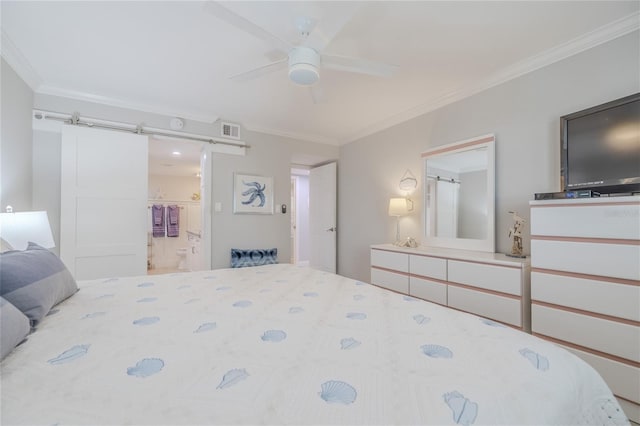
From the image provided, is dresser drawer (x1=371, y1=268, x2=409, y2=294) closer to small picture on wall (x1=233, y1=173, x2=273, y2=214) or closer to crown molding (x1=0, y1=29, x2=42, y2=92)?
small picture on wall (x1=233, y1=173, x2=273, y2=214)

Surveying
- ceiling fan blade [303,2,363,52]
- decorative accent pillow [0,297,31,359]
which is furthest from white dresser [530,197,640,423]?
decorative accent pillow [0,297,31,359]

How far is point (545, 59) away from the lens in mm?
2135

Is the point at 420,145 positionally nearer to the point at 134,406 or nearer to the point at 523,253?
the point at 523,253

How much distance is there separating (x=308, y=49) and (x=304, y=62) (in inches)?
3.7

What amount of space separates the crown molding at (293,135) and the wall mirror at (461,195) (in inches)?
71.0

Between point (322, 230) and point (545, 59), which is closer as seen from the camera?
point (545, 59)

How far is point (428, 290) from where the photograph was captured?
8.34 ft

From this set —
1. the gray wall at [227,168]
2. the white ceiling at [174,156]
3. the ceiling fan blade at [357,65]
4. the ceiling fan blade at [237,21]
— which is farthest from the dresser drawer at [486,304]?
the white ceiling at [174,156]

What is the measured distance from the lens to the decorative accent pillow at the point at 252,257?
3562 mm

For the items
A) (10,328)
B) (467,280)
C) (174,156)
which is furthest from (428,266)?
(174,156)

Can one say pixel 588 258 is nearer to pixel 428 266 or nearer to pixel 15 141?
pixel 428 266

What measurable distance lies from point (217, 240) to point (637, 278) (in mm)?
3679

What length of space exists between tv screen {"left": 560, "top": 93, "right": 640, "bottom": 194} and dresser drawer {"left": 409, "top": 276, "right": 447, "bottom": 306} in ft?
3.97

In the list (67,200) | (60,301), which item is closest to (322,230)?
(67,200)
